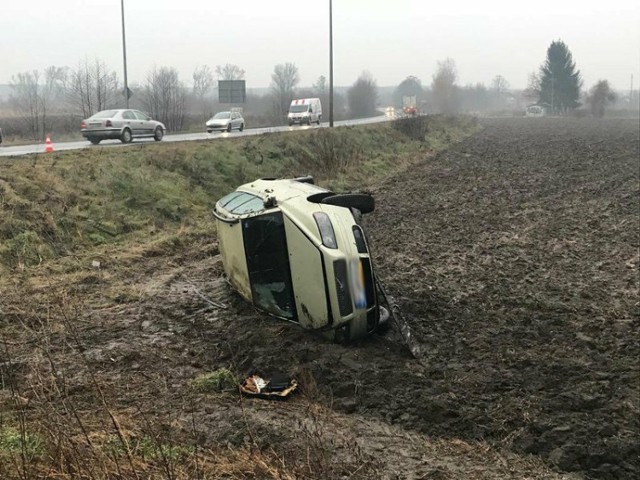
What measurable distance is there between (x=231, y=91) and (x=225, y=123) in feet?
33.1

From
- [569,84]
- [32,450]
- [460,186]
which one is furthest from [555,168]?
[569,84]

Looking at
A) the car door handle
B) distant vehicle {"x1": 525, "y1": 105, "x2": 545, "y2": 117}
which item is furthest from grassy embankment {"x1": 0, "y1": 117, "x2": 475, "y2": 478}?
distant vehicle {"x1": 525, "y1": 105, "x2": 545, "y2": 117}

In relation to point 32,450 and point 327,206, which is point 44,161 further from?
point 32,450

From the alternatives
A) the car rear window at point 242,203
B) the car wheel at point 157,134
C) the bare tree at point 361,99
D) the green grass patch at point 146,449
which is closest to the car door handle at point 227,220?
the car rear window at point 242,203

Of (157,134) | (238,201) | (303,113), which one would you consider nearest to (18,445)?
(238,201)

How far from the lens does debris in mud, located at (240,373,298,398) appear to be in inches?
237

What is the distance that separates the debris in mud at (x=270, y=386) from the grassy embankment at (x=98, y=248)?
1317 mm

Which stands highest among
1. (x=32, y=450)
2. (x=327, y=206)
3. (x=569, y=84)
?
(x=569, y=84)

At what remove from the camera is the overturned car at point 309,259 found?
673cm

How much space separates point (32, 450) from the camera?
3.71 meters

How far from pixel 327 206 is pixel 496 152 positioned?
93.1 ft

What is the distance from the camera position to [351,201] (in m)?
7.39

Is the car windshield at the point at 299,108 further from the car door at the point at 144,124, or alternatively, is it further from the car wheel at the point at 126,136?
the car wheel at the point at 126,136

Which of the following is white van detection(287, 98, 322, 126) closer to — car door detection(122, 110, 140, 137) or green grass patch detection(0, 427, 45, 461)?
car door detection(122, 110, 140, 137)
